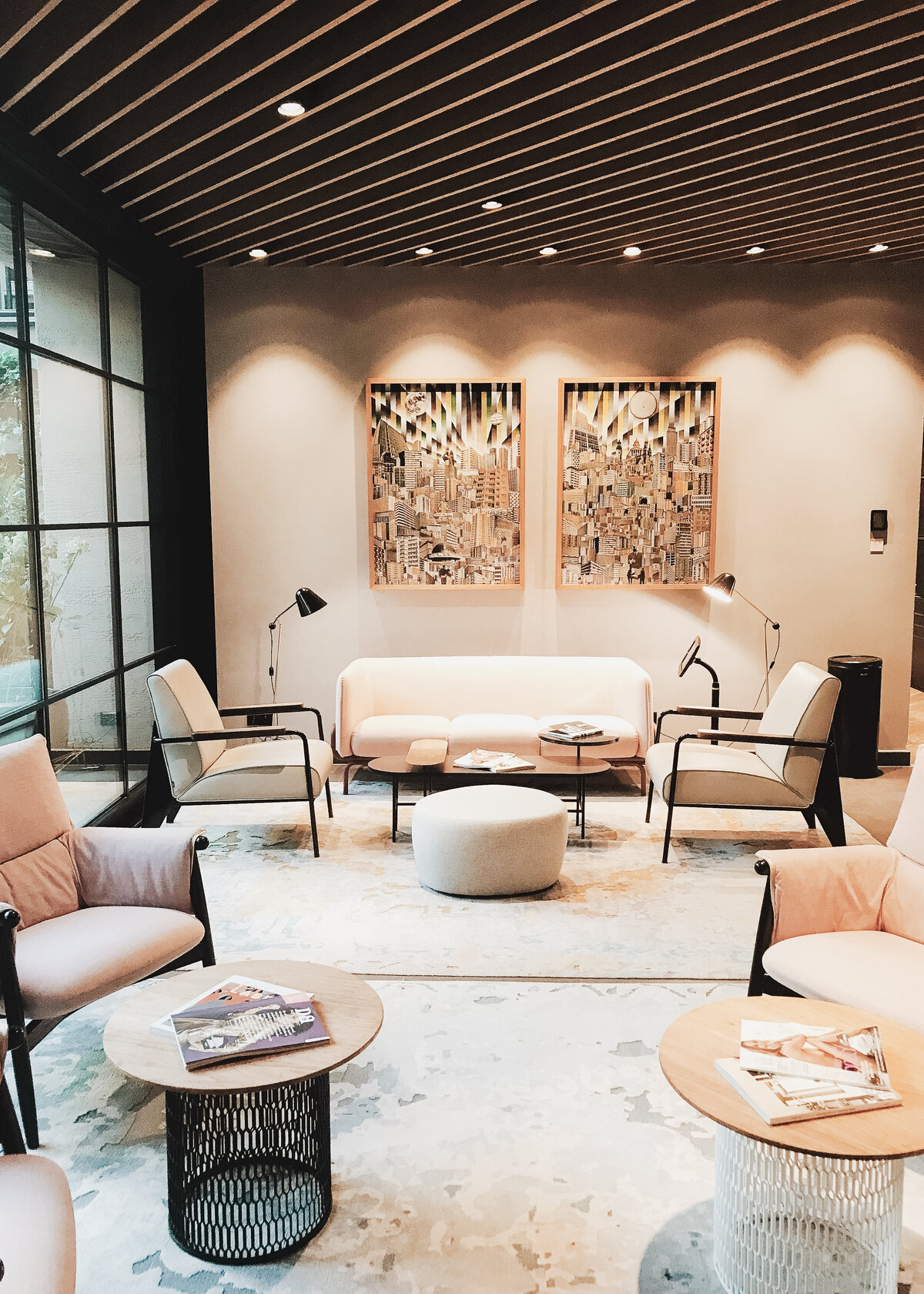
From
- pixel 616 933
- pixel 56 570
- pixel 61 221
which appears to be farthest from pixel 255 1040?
pixel 61 221

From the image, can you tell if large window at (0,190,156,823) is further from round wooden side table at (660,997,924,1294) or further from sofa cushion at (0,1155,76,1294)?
round wooden side table at (660,997,924,1294)

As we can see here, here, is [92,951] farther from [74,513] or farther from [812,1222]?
[74,513]

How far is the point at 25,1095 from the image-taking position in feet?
8.60

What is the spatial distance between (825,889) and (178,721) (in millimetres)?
3128

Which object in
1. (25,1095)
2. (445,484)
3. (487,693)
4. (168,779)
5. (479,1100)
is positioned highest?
(445,484)

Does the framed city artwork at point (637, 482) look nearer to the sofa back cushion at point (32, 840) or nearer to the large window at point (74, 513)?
the large window at point (74, 513)

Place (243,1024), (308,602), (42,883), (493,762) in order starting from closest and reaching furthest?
(243,1024)
(42,883)
(493,762)
(308,602)

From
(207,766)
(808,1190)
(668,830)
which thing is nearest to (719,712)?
(668,830)

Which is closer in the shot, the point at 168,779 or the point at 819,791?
the point at 819,791

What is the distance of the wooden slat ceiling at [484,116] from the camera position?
3209mm

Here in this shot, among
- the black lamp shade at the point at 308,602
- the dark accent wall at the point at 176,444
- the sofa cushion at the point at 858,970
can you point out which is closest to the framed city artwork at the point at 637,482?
the black lamp shade at the point at 308,602

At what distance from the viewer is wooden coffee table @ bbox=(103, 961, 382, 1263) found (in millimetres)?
2168

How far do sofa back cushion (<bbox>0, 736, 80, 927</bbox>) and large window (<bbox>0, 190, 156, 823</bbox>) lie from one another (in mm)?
901

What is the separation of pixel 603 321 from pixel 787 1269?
18.7 ft
